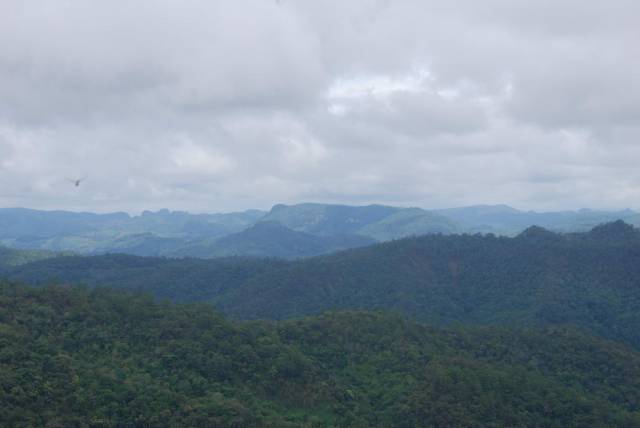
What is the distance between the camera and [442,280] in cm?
12000

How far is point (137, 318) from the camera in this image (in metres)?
49.5

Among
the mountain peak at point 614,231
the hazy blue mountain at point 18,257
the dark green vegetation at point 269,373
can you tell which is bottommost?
the dark green vegetation at point 269,373

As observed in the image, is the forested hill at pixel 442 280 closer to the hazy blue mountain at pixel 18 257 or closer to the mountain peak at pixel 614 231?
the mountain peak at pixel 614 231

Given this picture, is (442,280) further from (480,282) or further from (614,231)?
(614,231)

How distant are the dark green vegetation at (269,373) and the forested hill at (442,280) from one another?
113 ft

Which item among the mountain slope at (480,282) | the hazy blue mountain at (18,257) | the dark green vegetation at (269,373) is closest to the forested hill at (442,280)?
the mountain slope at (480,282)

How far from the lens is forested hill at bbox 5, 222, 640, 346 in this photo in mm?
95750

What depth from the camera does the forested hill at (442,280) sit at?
95.8 meters

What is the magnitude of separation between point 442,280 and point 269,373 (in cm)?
7946

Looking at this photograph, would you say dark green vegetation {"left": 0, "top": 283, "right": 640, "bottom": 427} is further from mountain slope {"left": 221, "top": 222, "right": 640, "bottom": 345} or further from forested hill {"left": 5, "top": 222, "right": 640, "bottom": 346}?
mountain slope {"left": 221, "top": 222, "right": 640, "bottom": 345}

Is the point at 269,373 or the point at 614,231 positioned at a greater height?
the point at 614,231

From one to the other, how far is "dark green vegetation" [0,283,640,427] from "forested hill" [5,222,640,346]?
34.5 m

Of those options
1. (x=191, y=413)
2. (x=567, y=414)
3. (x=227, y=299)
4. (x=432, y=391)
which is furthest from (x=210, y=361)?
(x=227, y=299)

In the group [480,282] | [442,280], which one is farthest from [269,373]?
[442,280]
